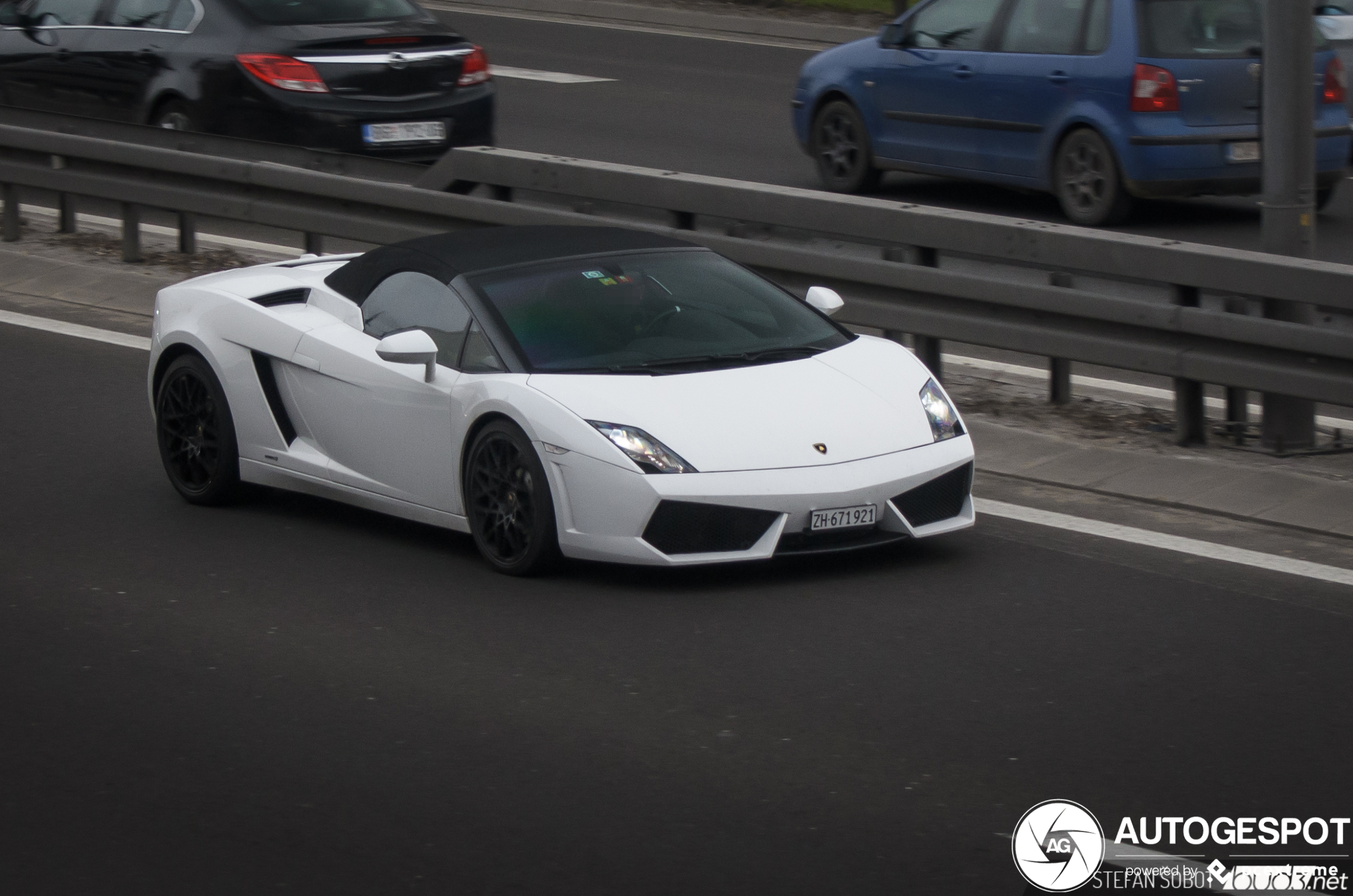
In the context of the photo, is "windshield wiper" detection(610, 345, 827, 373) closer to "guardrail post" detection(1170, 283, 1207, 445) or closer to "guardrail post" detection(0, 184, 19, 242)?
"guardrail post" detection(1170, 283, 1207, 445)

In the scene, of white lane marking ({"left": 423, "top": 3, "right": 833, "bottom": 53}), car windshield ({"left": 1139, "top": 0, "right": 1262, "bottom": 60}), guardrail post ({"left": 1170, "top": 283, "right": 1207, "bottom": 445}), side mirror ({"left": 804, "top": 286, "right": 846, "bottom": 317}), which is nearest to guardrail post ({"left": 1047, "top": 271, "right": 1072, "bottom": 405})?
guardrail post ({"left": 1170, "top": 283, "right": 1207, "bottom": 445})

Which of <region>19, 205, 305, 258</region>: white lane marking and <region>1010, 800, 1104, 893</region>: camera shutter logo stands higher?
<region>19, 205, 305, 258</region>: white lane marking

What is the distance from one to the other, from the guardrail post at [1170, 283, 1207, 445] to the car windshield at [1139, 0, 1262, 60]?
5312 mm

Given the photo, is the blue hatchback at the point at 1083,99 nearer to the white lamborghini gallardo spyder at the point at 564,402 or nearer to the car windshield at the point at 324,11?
the car windshield at the point at 324,11

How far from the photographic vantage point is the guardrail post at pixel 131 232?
1348 cm

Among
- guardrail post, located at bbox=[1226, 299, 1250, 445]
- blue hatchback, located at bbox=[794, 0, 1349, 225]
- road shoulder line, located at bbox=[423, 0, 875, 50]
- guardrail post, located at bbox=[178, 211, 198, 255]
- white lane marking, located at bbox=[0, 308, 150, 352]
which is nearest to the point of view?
guardrail post, located at bbox=[1226, 299, 1250, 445]

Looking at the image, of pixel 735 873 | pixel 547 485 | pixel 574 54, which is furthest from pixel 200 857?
pixel 574 54

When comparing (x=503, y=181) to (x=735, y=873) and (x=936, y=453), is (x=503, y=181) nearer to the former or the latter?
(x=936, y=453)

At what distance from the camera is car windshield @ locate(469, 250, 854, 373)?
7598mm

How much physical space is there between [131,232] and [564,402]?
23.3 ft

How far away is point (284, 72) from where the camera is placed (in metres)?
14.4

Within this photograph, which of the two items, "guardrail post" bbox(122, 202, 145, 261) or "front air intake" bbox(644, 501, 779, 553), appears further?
"guardrail post" bbox(122, 202, 145, 261)

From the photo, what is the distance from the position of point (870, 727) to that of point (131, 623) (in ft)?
8.53

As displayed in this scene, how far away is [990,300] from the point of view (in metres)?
9.39
